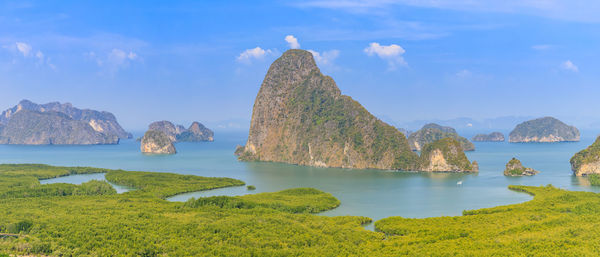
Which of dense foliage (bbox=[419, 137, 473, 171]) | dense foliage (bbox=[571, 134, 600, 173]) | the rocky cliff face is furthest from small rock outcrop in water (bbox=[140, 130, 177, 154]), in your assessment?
dense foliage (bbox=[571, 134, 600, 173])

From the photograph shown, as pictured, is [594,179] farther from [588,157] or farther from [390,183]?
[390,183]

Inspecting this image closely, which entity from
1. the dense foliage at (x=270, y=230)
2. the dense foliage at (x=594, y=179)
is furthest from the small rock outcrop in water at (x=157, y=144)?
the dense foliage at (x=594, y=179)

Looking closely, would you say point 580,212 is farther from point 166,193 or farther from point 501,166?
point 501,166

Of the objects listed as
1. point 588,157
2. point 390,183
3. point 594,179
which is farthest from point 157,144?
point 594,179

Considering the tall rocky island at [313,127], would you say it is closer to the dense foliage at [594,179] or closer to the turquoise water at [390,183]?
the turquoise water at [390,183]

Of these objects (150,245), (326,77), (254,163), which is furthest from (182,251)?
(326,77)

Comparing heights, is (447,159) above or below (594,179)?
above

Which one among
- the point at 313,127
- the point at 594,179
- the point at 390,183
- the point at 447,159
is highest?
the point at 313,127
